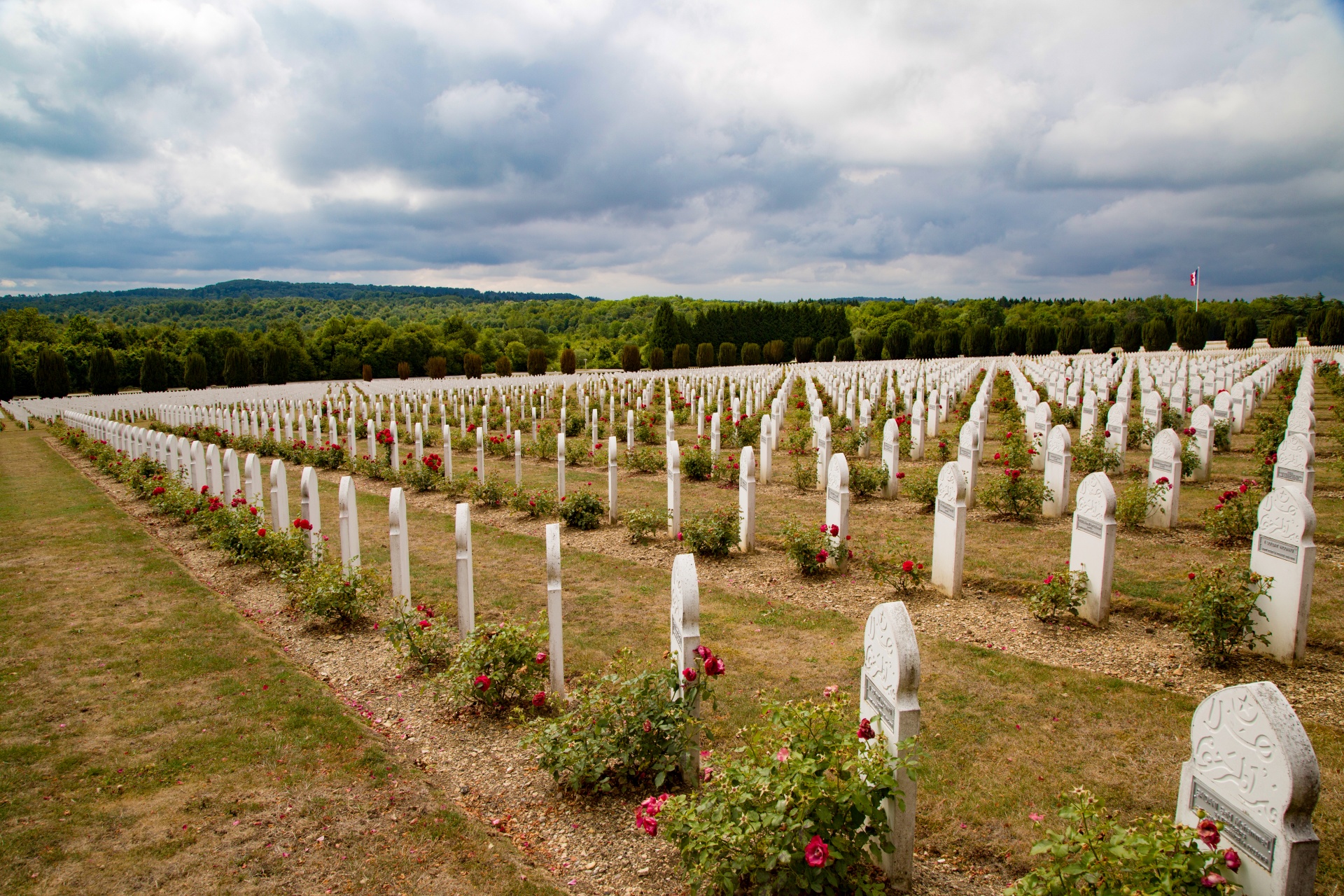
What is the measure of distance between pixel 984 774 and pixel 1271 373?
29.1 meters

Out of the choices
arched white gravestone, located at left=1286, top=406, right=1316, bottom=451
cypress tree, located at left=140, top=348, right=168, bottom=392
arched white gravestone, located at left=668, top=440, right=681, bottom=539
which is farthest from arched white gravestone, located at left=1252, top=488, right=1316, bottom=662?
cypress tree, located at left=140, top=348, right=168, bottom=392

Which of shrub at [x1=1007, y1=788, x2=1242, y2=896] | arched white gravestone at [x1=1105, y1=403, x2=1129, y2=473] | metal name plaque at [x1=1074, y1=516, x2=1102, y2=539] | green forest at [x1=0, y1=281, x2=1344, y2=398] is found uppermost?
green forest at [x1=0, y1=281, x2=1344, y2=398]

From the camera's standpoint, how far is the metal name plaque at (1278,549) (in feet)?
16.6

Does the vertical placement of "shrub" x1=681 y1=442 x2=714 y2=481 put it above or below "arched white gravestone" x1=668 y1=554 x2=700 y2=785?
below

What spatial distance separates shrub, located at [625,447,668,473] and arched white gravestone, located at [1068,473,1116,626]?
9.39 metres

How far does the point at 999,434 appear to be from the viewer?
1711cm

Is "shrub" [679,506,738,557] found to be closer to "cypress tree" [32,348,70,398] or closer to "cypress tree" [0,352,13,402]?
"cypress tree" [32,348,70,398]

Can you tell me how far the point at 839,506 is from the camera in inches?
310

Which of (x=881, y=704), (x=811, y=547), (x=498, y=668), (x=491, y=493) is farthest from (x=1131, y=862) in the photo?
(x=491, y=493)

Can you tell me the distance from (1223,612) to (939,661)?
6.43 ft

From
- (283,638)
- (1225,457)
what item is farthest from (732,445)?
(283,638)

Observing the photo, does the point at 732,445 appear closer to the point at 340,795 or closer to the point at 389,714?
the point at 389,714

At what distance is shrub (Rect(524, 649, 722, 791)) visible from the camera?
12.8 ft

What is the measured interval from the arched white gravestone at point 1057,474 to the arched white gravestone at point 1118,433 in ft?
8.34
